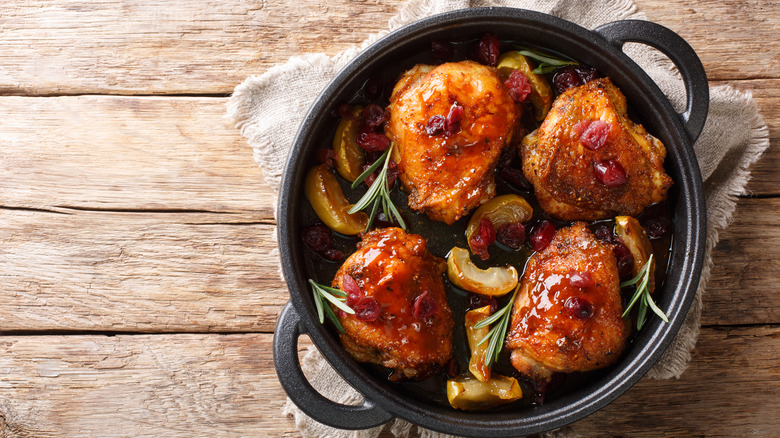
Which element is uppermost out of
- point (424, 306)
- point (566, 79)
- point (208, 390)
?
point (566, 79)

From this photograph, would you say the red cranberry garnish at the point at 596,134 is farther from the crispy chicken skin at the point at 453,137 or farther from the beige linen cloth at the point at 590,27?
the beige linen cloth at the point at 590,27

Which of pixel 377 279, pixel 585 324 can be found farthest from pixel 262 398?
pixel 585 324

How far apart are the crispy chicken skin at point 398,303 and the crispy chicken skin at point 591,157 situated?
57cm

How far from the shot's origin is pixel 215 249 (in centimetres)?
273

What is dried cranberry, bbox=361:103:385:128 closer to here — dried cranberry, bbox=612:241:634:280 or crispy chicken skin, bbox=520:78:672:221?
crispy chicken skin, bbox=520:78:672:221

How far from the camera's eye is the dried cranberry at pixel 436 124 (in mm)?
2260

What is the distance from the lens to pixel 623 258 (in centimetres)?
236

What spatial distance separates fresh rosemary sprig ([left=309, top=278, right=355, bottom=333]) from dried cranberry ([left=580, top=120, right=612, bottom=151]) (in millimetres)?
1103

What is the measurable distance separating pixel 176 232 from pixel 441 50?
1458 millimetres

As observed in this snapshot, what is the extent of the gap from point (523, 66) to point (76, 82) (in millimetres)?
2066

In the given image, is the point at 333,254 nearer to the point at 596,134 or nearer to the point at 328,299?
the point at 328,299

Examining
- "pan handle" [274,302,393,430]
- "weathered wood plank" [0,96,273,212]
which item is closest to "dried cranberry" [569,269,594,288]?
"pan handle" [274,302,393,430]

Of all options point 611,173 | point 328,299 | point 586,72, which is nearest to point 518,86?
point 586,72

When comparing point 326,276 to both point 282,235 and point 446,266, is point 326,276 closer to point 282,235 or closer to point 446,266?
point 282,235
